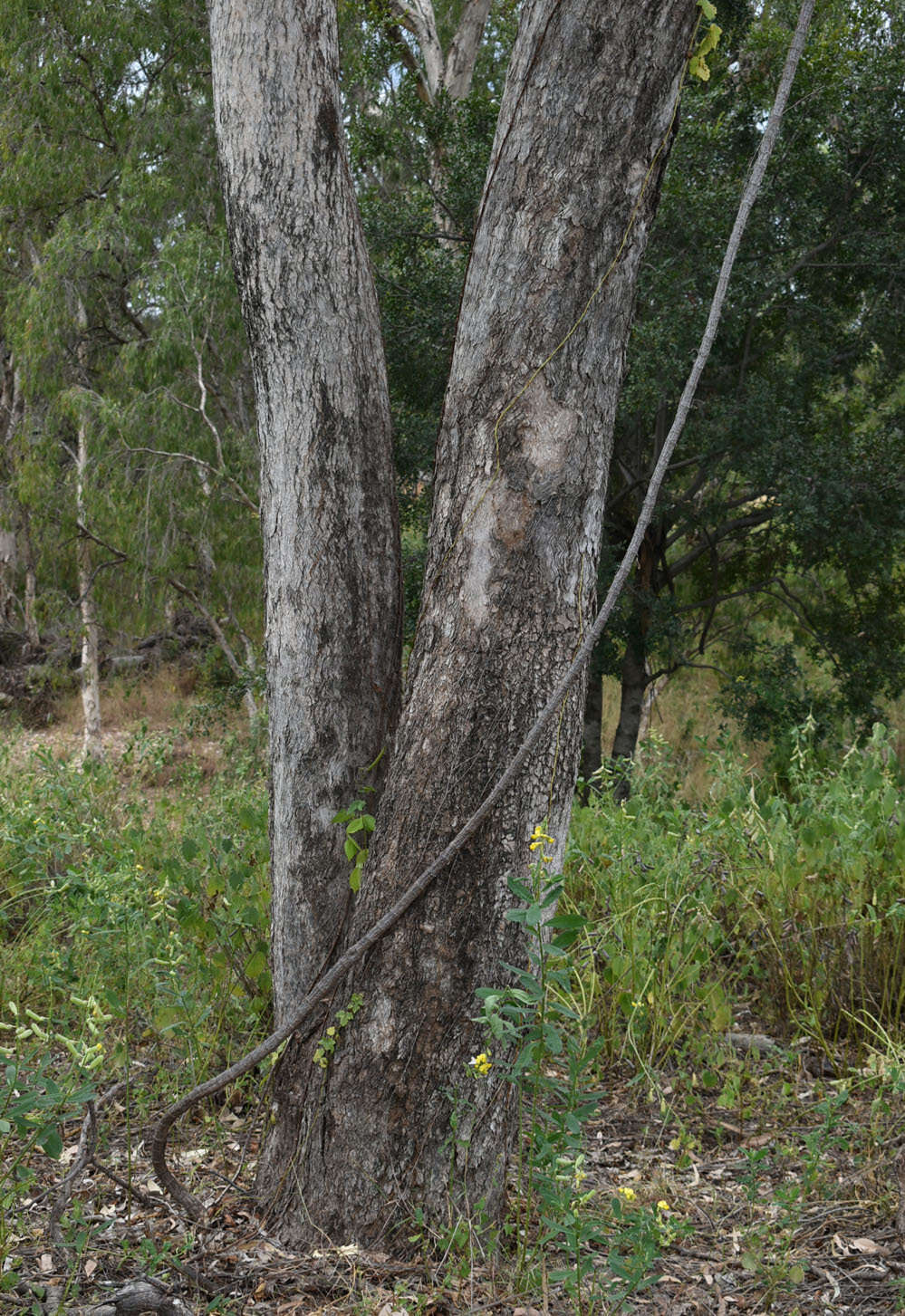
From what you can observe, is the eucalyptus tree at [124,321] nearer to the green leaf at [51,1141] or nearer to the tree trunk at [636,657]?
A: the tree trunk at [636,657]

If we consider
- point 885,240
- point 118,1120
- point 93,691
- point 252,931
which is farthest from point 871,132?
point 93,691

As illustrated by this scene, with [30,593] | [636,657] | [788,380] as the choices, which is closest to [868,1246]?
[788,380]

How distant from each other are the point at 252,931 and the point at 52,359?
929cm

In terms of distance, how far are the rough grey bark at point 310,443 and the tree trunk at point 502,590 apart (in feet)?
0.91

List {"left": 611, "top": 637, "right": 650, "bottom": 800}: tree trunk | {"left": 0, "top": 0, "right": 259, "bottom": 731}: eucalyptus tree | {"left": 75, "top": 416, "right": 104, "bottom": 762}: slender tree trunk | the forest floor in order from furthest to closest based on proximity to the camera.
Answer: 1. {"left": 75, "top": 416, "right": 104, "bottom": 762}: slender tree trunk
2. {"left": 0, "top": 0, "right": 259, "bottom": 731}: eucalyptus tree
3. {"left": 611, "top": 637, "right": 650, "bottom": 800}: tree trunk
4. the forest floor

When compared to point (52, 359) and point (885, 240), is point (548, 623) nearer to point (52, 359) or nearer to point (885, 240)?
point (885, 240)

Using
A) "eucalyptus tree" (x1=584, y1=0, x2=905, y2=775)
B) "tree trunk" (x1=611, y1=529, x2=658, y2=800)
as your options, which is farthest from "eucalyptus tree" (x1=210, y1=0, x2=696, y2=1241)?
"tree trunk" (x1=611, y1=529, x2=658, y2=800)

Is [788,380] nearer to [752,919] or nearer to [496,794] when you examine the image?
[752,919]

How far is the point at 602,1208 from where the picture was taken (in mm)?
2219

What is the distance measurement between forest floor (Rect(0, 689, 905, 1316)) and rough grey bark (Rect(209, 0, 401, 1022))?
0.49 metres

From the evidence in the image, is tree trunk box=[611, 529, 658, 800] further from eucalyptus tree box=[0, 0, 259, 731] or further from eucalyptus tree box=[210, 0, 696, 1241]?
eucalyptus tree box=[210, 0, 696, 1241]

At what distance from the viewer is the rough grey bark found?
222cm

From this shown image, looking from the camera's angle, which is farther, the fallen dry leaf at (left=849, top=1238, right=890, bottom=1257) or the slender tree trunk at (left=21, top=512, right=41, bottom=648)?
the slender tree trunk at (left=21, top=512, right=41, bottom=648)

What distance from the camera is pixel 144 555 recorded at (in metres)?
9.48
